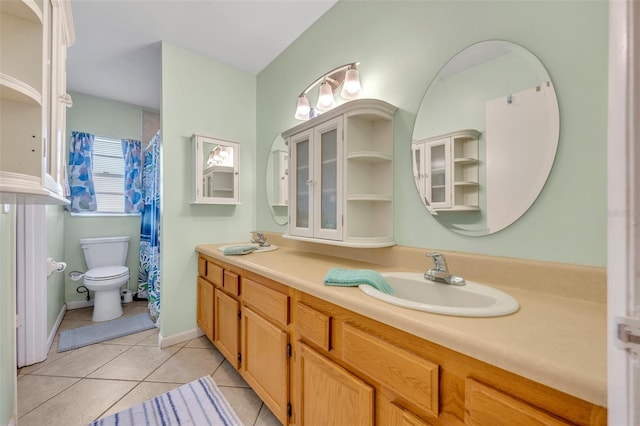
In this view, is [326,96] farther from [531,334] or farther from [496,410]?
[496,410]

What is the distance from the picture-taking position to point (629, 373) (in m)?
0.34

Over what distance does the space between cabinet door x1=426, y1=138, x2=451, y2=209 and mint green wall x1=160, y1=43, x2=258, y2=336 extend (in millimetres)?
1873

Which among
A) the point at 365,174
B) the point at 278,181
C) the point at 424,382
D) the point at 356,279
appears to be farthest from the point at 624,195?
the point at 278,181

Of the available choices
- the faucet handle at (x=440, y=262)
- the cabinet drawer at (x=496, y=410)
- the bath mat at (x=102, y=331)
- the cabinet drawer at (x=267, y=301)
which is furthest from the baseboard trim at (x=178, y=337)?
the cabinet drawer at (x=496, y=410)

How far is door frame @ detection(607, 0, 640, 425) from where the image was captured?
1.08ft

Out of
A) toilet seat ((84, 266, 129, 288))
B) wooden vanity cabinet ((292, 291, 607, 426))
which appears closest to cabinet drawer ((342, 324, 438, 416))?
wooden vanity cabinet ((292, 291, 607, 426))

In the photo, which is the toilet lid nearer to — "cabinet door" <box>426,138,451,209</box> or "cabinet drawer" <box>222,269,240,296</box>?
"cabinet drawer" <box>222,269,240,296</box>

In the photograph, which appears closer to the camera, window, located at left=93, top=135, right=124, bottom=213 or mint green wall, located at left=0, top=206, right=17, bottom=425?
mint green wall, located at left=0, top=206, right=17, bottom=425

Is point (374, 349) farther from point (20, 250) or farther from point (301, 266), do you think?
point (20, 250)

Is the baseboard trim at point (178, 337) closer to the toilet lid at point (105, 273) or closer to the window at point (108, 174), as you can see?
the toilet lid at point (105, 273)

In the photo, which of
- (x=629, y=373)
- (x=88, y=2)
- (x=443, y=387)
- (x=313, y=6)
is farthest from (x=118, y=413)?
(x=313, y=6)

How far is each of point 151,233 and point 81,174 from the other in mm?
1211

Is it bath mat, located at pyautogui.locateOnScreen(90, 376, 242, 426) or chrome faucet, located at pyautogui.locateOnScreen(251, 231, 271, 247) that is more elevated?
chrome faucet, located at pyautogui.locateOnScreen(251, 231, 271, 247)

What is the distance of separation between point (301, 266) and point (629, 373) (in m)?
1.17
